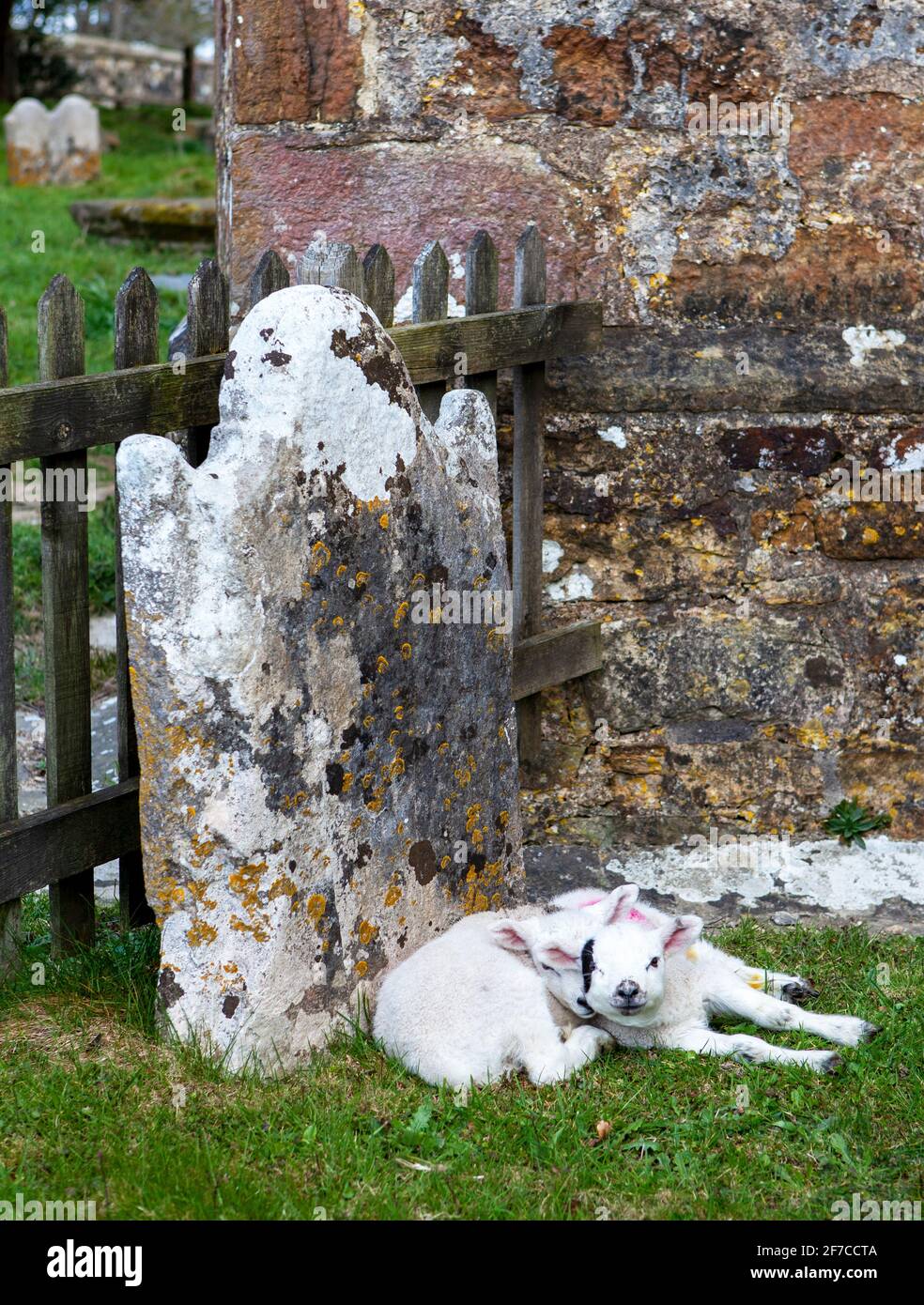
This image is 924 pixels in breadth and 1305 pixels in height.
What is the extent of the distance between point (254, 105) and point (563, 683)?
1844 mm

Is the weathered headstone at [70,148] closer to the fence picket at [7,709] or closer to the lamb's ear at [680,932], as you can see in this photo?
the fence picket at [7,709]

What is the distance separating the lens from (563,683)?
440 cm

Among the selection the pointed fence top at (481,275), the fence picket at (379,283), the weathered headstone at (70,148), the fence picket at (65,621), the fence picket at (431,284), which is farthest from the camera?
the weathered headstone at (70,148)

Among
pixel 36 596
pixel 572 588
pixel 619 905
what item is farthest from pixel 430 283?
pixel 36 596

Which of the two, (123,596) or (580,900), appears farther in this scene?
(580,900)

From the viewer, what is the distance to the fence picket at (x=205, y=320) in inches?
126

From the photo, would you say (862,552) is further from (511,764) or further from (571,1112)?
(571,1112)

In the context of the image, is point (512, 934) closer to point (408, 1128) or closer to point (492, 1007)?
point (492, 1007)

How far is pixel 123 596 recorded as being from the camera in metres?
3.21

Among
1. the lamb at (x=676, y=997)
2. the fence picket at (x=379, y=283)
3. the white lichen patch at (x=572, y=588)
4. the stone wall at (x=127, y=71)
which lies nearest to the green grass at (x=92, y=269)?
the white lichen patch at (x=572, y=588)

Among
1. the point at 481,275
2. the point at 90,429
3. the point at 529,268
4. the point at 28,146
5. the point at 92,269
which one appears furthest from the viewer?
the point at 28,146

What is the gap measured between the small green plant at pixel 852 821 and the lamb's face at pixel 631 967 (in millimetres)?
1226

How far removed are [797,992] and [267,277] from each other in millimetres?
2092

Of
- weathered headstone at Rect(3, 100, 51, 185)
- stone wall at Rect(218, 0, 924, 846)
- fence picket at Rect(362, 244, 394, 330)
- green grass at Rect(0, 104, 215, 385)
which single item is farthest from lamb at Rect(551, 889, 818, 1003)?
weathered headstone at Rect(3, 100, 51, 185)
